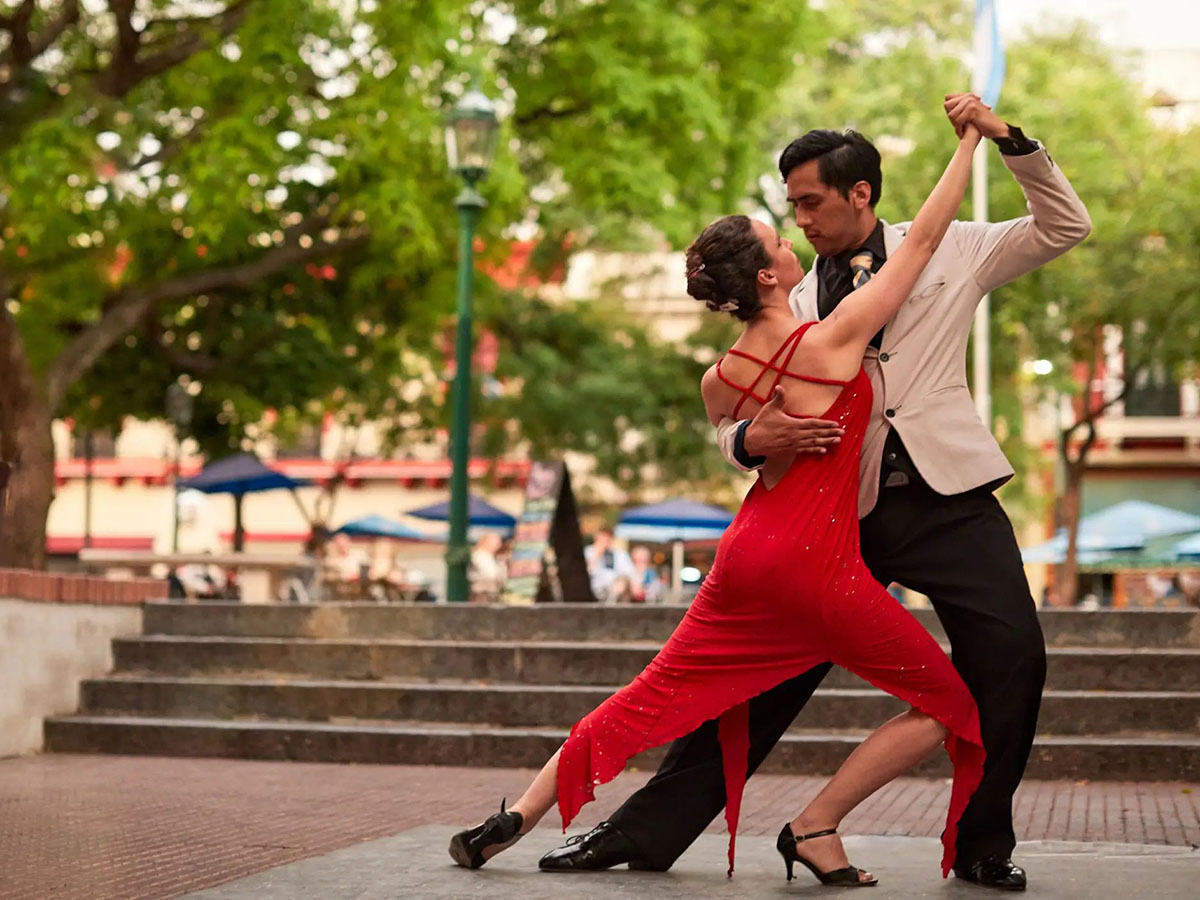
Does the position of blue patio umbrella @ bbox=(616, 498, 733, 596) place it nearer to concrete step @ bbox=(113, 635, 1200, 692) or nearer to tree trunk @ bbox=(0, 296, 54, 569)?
tree trunk @ bbox=(0, 296, 54, 569)

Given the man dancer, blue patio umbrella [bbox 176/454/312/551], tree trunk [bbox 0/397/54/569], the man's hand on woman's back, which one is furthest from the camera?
blue patio umbrella [bbox 176/454/312/551]

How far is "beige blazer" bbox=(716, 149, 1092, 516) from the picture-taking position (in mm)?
4559

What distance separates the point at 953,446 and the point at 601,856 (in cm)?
152

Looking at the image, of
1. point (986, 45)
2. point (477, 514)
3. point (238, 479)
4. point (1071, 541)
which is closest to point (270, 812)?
point (238, 479)

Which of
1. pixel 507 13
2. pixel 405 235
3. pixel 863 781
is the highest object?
pixel 507 13

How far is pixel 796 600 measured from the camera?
14.9ft

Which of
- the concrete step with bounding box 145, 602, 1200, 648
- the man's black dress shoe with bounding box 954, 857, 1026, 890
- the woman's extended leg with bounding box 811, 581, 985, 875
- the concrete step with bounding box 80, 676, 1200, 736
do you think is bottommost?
the concrete step with bounding box 80, 676, 1200, 736

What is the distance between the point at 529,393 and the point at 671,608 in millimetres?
20653

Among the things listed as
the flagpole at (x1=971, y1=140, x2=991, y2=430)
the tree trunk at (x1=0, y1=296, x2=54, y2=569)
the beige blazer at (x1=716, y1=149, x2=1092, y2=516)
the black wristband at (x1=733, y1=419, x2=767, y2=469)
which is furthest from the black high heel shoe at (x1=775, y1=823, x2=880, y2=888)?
the flagpole at (x1=971, y1=140, x2=991, y2=430)

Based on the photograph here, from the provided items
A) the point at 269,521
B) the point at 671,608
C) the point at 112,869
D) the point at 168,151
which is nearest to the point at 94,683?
the point at 671,608

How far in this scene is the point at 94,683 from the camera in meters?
10.2

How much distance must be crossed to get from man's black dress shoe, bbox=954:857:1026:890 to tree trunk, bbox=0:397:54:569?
14.0 m

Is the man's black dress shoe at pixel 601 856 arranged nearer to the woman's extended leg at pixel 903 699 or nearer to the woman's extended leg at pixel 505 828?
the woman's extended leg at pixel 505 828

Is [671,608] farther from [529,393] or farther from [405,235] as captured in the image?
[529,393]
